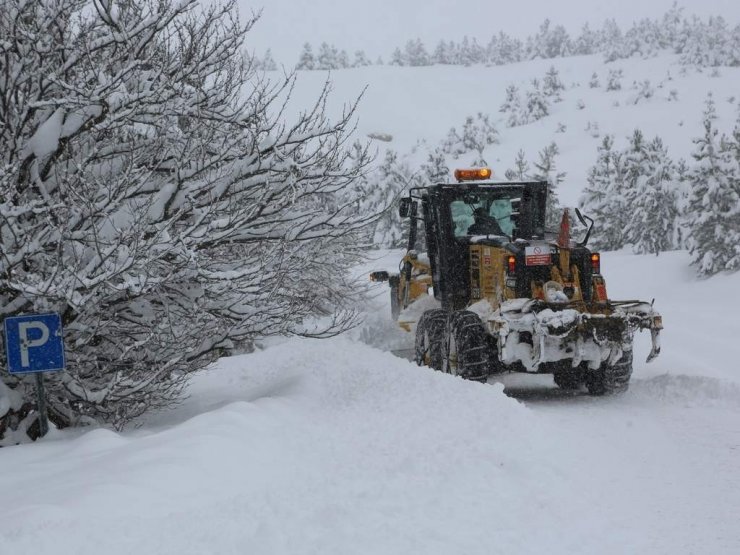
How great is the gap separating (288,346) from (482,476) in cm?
1040

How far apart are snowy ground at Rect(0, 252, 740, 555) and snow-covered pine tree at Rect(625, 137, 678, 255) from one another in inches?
958

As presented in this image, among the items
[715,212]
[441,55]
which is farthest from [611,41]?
[715,212]

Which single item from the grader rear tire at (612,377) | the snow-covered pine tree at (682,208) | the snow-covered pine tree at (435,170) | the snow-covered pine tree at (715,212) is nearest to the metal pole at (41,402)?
the grader rear tire at (612,377)

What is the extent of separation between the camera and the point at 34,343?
7289mm

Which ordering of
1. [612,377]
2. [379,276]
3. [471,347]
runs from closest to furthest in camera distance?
[612,377] → [471,347] → [379,276]

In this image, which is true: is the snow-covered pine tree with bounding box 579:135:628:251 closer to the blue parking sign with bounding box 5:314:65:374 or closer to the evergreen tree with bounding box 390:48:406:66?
the blue parking sign with bounding box 5:314:65:374

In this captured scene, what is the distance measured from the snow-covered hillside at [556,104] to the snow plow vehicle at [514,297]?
3134cm

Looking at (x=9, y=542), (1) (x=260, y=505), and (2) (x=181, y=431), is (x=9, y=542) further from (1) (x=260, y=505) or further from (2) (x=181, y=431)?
(2) (x=181, y=431)

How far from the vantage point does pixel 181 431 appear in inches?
263

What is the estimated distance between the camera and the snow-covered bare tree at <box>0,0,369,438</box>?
7609 millimetres

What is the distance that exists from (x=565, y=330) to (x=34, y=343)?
515cm

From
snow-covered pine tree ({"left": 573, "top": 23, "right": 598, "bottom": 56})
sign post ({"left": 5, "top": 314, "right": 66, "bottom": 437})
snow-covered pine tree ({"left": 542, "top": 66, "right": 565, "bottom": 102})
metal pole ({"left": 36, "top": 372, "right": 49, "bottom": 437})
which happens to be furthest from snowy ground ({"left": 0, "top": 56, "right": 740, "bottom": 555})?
snow-covered pine tree ({"left": 573, "top": 23, "right": 598, "bottom": 56})

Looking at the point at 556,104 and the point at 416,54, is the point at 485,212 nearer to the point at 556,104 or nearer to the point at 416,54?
the point at 556,104

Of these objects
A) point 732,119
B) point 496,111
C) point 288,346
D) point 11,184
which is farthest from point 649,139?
point 11,184
